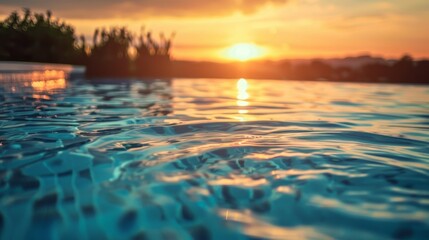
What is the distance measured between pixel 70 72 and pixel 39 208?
40.5 ft

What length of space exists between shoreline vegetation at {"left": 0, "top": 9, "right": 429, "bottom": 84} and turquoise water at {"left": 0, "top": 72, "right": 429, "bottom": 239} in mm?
10290

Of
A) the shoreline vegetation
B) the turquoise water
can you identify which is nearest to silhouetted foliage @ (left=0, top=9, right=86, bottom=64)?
the shoreline vegetation

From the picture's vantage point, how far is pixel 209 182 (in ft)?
6.06

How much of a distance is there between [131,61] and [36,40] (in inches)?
189

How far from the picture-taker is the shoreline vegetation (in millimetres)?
12141

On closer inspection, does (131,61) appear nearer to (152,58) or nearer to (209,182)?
(152,58)

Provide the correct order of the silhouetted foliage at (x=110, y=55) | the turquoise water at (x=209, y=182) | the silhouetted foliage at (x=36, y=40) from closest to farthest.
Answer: the turquoise water at (x=209, y=182)
the silhouetted foliage at (x=36, y=40)
the silhouetted foliage at (x=110, y=55)

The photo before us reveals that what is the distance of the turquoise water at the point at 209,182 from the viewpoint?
54.4 inches

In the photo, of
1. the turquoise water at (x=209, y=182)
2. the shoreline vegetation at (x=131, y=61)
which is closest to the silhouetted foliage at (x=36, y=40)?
the shoreline vegetation at (x=131, y=61)

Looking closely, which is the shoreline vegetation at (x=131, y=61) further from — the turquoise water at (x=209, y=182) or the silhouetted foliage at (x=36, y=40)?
the turquoise water at (x=209, y=182)

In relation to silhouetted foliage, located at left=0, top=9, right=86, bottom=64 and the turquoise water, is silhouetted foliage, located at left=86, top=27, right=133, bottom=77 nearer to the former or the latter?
silhouetted foliage, located at left=0, top=9, right=86, bottom=64

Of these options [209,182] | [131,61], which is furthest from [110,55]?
[209,182]

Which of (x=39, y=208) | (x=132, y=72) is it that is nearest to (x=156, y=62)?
(x=132, y=72)

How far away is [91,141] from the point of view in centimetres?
268
